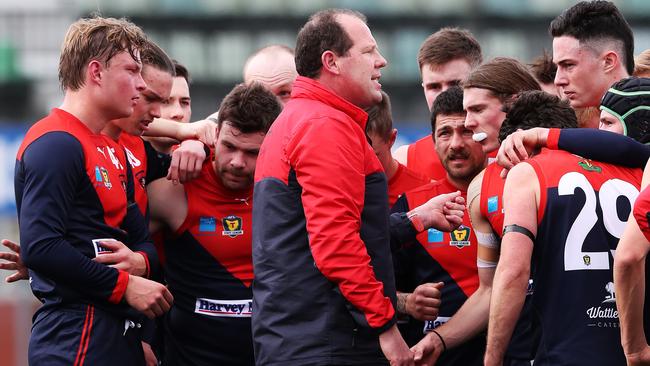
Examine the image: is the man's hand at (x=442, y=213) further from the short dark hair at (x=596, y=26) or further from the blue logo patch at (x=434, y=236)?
the short dark hair at (x=596, y=26)

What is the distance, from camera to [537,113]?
5516 millimetres

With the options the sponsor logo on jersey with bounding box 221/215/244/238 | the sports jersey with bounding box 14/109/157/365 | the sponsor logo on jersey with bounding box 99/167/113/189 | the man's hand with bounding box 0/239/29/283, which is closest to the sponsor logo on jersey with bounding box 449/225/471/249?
the sponsor logo on jersey with bounding box 221/215/244/238

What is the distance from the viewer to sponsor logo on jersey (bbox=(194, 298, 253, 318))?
6.17 meters

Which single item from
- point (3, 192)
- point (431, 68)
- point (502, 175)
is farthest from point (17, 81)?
point (502, 175)

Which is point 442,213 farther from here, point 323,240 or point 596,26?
point 596,26

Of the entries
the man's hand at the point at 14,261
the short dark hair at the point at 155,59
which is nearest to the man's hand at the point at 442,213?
the short dark hair at the point at 155,59

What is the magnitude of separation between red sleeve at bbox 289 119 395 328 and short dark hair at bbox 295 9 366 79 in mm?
469

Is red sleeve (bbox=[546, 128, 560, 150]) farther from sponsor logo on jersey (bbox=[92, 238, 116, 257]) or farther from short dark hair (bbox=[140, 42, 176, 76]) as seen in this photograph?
short dark hair (bbox=[140, 42, 176, 76])

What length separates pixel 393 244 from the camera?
582cm

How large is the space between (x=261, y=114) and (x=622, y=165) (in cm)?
182

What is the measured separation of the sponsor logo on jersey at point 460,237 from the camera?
6.14 metres

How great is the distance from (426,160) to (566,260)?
7.24 feet

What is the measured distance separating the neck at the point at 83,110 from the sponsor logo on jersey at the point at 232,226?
0.95 metres

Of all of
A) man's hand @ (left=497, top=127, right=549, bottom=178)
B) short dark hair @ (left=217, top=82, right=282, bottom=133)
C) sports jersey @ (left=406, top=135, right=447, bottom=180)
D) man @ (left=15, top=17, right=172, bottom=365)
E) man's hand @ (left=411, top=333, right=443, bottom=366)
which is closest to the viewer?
man @ (left=15, top=17, right=172, bottom=365)
